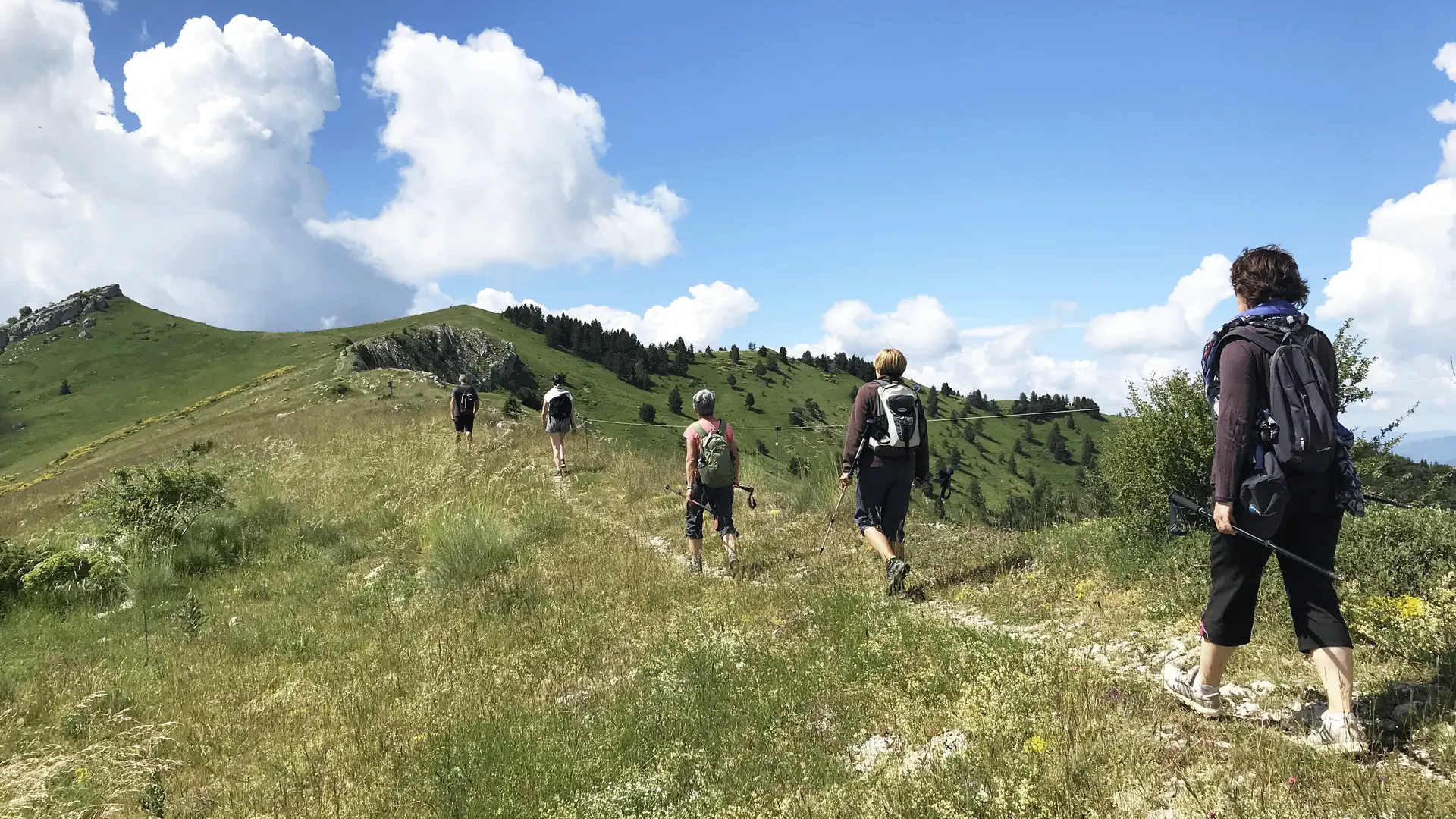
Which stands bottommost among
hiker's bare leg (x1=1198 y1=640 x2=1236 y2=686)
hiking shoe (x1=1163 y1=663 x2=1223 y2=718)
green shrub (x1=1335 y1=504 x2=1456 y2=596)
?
hiking shoe (x1=1163 y1=663 x2=1223 y2=718)

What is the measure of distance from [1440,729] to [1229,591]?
35.3 inches

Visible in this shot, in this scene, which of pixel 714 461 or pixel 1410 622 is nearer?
pixel 1410 622

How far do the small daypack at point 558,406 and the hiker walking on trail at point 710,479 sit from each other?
7.88 metres

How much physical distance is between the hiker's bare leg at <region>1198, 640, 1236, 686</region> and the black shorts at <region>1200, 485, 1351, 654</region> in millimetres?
36

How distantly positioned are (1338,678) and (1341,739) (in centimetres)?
27

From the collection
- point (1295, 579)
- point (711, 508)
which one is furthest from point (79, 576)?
point (1295, 579)

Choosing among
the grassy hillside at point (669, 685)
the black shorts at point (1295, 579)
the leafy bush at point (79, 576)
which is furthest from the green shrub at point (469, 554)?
the black shorts at point (1295, 579)

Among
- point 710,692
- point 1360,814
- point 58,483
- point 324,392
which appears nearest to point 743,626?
point 710,692

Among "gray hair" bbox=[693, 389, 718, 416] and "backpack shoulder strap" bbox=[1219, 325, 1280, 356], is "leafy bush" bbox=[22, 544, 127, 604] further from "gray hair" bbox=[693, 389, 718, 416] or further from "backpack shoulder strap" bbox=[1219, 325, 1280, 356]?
"backpack shoulder strap" bbox=[1219, 325, 1280, 356]

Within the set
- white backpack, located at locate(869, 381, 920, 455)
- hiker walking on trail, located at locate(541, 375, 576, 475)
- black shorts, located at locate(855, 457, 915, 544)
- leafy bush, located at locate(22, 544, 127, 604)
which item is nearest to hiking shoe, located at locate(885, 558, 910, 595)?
black shorts, located at locate(855, 457, 915, 544)

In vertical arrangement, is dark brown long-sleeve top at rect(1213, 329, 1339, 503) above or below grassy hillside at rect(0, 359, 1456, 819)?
above

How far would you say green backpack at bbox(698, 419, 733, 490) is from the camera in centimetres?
851

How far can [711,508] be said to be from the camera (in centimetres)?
877

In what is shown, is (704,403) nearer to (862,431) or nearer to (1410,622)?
(862,431)
